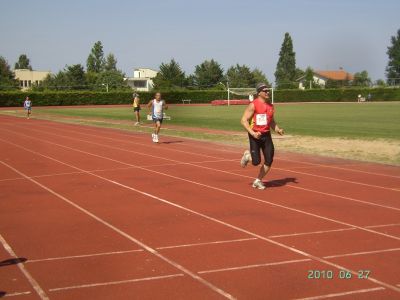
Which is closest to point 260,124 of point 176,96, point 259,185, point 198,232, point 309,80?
point 259,185

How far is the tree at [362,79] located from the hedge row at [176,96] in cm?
2987

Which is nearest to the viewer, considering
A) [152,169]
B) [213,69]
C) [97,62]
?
[152,169]

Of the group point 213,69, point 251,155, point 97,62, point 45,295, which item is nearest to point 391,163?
point 251,155

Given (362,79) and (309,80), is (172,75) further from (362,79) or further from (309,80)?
(362,79)

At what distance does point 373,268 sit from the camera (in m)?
5.25

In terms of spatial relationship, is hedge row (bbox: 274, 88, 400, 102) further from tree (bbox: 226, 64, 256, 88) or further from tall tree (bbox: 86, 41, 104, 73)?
tall tree (bbox: 86, 41, 104, 73)

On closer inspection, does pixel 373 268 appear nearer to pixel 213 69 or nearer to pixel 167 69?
pixel 167 69

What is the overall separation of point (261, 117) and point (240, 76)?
297ft

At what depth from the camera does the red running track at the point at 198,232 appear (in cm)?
483

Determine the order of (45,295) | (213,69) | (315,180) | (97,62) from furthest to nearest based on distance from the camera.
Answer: (97,62) → (213,69) → (315,180) → (45,295)

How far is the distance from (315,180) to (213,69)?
3360 inches

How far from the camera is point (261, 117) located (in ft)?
31.1

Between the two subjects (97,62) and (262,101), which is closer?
(262,101)

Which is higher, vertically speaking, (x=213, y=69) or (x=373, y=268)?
(x=213, y=69)
